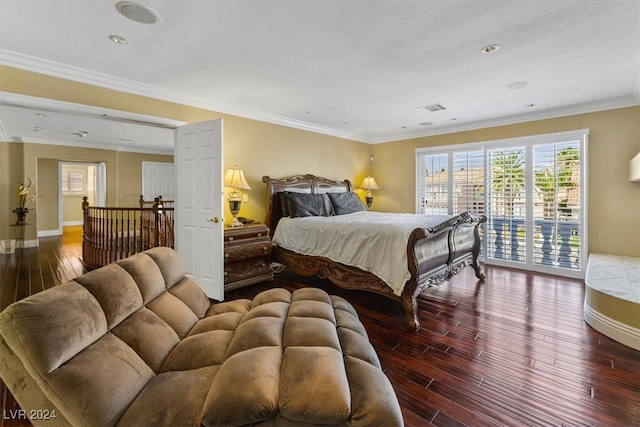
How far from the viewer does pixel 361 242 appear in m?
3.38

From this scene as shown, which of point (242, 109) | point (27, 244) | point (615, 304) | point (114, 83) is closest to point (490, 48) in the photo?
point (615, 304)

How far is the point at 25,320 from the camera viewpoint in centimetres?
99

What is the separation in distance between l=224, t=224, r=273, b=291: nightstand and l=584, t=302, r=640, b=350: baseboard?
12.0 feet

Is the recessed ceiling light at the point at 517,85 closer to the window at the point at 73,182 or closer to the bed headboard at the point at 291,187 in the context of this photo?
the bed headboard at the point at 291,187

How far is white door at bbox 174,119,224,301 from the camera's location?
11.2 feet

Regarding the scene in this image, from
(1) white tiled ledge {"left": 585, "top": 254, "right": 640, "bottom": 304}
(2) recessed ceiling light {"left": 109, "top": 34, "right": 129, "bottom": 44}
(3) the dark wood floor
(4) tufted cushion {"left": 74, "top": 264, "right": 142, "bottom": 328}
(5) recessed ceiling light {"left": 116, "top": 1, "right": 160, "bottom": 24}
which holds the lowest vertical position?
(3) the dark wood floor

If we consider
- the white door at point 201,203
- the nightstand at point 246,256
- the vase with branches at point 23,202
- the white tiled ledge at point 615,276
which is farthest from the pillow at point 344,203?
the vase with branches at point 23,202

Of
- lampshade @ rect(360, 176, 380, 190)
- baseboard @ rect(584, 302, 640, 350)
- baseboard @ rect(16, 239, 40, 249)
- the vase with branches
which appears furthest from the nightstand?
baseboard @ rect(16, 239, 40, 249)

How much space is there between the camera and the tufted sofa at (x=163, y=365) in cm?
99

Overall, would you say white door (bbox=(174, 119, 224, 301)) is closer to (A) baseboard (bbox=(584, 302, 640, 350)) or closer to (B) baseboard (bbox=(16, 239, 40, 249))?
(A) baseboard (bbox=(584, 302, 640, 350))

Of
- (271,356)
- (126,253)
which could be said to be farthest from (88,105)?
(271,356)

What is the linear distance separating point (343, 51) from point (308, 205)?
2489 millimetres

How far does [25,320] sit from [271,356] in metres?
0.86

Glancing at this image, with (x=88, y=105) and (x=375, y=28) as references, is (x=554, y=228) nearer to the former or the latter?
(x=375, y=28)
